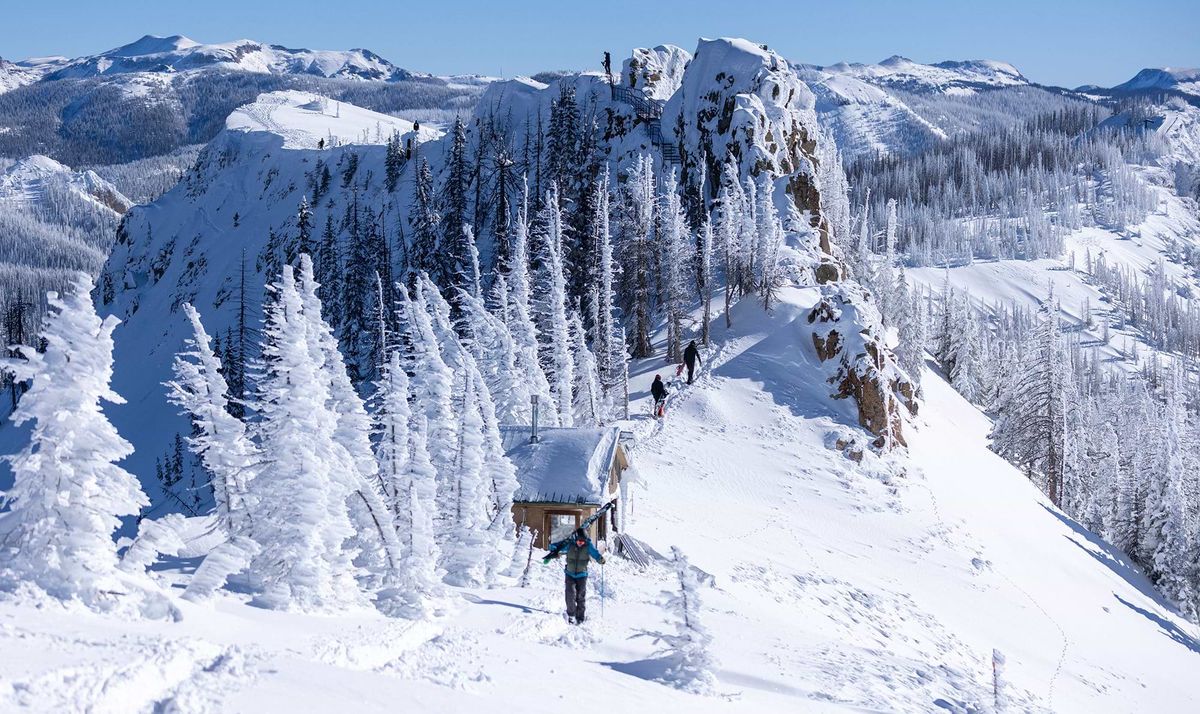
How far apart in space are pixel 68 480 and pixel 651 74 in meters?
92.9

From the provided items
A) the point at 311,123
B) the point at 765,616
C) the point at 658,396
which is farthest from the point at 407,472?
the point at 311,123

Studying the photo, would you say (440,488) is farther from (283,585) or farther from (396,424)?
(283,585)

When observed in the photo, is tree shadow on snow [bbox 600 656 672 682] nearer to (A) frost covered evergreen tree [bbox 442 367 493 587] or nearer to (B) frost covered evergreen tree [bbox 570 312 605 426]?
(A) frost covered evergreen tree [bbox 442 367 493 587]

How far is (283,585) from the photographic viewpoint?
1555 centimetres

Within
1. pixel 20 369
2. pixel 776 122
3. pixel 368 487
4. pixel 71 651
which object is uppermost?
pixel 776 122

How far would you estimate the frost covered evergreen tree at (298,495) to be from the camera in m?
16.2

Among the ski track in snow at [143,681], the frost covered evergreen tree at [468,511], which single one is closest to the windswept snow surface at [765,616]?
the ski track in snow at [143,681]

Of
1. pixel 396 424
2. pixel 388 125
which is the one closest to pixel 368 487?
pixel 396 424

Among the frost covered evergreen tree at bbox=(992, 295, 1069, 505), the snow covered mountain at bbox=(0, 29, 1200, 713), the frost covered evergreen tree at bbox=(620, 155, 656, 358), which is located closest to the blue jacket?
the snow covered mountain at bbox=(0, 29, 1200, 713)

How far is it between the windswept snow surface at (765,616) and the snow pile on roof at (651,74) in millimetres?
42867

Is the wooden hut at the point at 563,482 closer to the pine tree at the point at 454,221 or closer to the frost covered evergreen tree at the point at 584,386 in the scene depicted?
the frost covered evergreen tree at the point at 584,386

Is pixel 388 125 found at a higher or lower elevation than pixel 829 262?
higher

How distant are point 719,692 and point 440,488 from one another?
13177mm

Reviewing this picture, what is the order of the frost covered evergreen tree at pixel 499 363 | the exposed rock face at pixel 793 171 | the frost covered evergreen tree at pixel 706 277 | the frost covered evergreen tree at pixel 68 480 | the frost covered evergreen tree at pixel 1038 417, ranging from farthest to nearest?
the frost covered evergreen tree at pixel 1038 417 < the frost covered evergreen tree at pixel 706 277 < the exposed rock face at pixel 793 171 < the frost covered evergreen tree at pixel 499 363 < the frost covered evergreen tree at pixel 68 480
